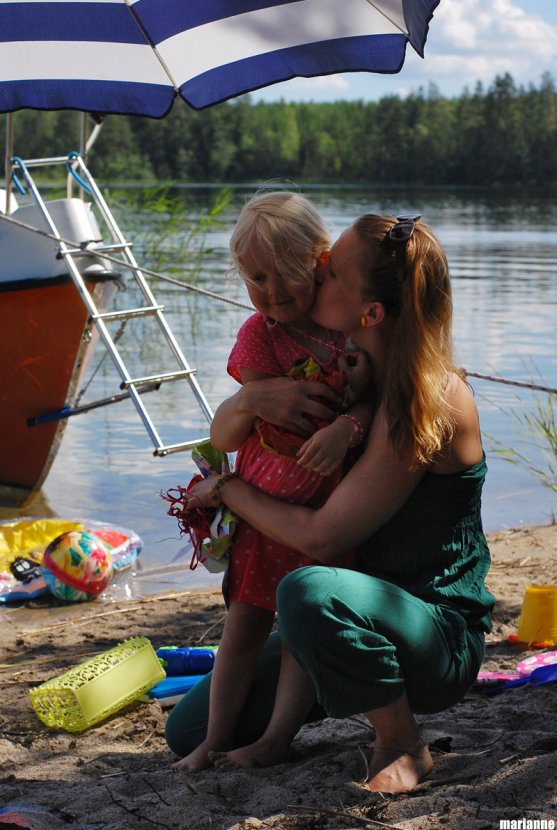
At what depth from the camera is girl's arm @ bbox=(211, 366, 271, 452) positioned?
2.70 metres

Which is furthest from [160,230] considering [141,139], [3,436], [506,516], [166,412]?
[141,139]

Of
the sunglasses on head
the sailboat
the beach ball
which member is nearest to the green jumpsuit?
the sunglasses on head

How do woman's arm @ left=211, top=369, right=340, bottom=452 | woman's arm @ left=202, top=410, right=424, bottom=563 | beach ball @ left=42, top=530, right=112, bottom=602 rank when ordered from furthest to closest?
beach ball @ left=42, top=530, right=112, bottom=602 → woman's arm @ left=211, top=369, right=340, bottom=452 → woman's arm @ left=202, top=410, right=424, bottom=563

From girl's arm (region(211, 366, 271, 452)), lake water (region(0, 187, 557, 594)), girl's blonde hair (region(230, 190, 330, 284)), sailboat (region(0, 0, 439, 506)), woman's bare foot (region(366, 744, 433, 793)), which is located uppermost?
sailboat (region(0, 0, 439, 506))

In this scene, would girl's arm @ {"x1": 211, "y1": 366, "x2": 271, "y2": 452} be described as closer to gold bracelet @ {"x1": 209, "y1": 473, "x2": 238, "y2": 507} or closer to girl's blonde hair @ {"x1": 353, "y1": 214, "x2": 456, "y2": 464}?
gold bracelet @ {"x1": 209, "y1": 473, "x2": 238, "y2": 507}

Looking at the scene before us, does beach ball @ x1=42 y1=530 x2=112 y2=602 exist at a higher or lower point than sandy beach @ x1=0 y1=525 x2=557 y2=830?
lower

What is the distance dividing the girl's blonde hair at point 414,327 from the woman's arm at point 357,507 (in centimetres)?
4

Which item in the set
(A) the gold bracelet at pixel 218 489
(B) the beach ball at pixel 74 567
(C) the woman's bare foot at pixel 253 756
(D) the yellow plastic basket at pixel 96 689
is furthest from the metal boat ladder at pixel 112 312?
(C) the woman's bare foot at pixel 253 756

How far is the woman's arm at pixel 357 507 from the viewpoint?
246cm

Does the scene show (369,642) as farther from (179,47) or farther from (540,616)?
(179,47)

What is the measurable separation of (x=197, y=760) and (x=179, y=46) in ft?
8.30

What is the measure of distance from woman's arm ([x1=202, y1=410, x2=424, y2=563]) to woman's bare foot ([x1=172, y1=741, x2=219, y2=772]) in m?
0.59

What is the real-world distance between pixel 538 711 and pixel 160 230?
1083 cm

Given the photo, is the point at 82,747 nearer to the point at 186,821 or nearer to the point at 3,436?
the point at 186,821
